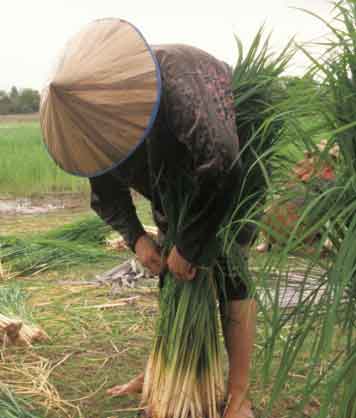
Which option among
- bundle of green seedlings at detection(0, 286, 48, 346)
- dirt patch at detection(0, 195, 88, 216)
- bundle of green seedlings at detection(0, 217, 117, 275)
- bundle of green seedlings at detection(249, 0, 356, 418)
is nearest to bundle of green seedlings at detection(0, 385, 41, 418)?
bundle of green seedlings at detection(0, 286, 48, 346)

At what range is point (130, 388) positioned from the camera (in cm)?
242

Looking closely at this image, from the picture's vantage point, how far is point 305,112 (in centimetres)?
126

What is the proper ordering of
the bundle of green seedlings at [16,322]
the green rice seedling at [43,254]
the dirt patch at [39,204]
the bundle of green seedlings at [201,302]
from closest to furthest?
the bundle of green seedlings at [201,302], the bundle of green seedlings at [16,322], the green rice seedling at [43,254], the dirt patch at [39,204]

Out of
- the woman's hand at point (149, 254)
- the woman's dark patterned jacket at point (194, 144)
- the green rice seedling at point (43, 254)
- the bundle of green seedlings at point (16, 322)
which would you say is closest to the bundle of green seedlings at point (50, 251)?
the green rice seedling at point (43, 254)

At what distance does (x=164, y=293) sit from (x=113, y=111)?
0.69 m

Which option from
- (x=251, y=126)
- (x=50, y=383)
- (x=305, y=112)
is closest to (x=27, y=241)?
(x=50, y=383)

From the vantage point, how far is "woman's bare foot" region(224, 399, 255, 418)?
2.15 meters

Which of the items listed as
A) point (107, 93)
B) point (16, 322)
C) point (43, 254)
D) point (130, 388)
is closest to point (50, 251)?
point (43, 254)

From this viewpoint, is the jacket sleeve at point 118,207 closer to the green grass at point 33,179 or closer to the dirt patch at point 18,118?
the green grass at point 33,179

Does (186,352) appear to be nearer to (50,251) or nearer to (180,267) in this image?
(180,267)

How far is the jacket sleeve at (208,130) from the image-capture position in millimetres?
1669

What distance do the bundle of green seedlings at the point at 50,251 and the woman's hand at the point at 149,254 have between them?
232 cm

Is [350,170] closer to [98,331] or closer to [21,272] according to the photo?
[98,331]

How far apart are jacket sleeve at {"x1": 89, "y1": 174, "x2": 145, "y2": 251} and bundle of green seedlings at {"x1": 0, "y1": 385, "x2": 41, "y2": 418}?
651mm
